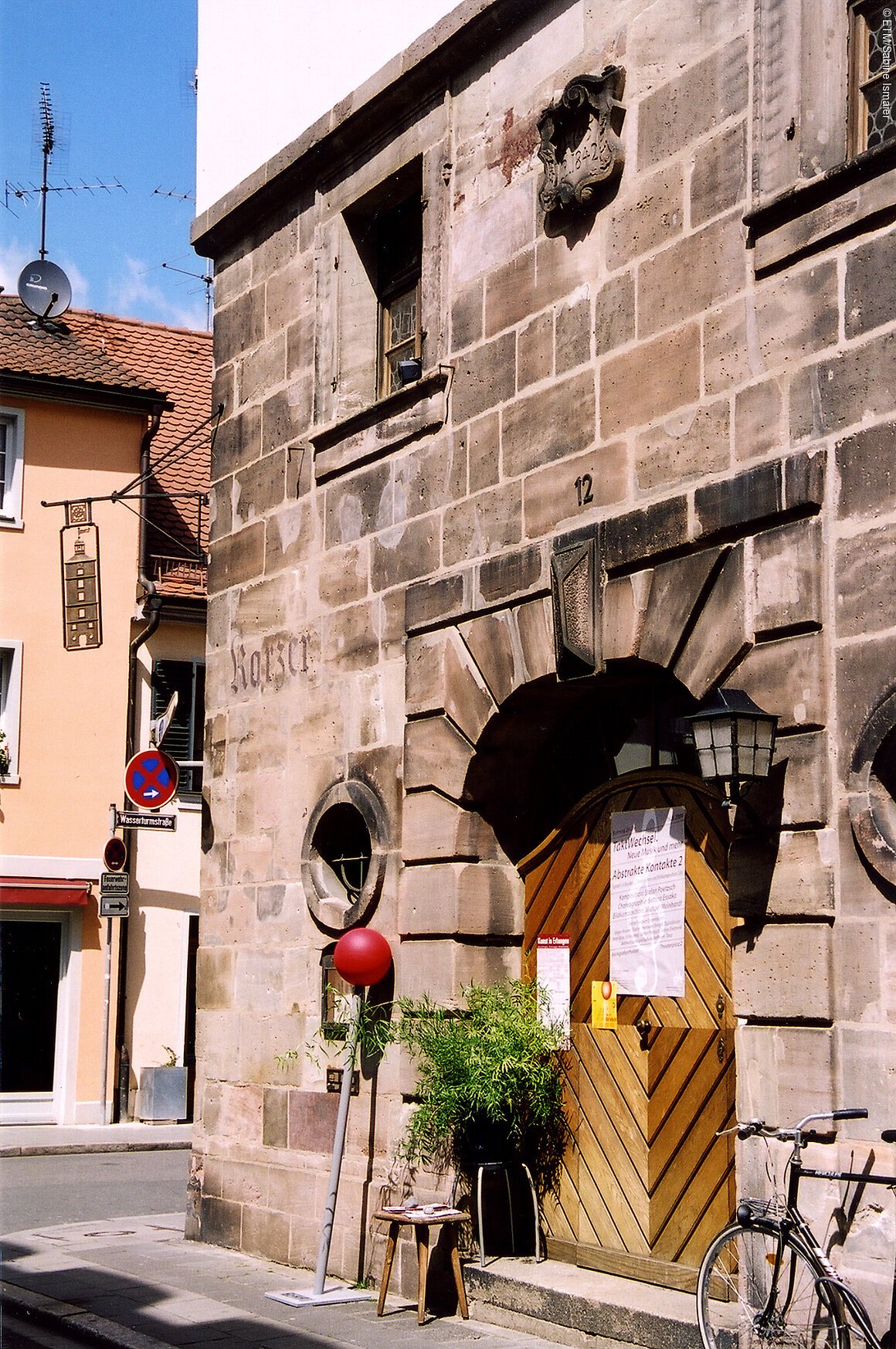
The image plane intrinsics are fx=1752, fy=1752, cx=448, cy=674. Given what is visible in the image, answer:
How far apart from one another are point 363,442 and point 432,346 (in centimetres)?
73

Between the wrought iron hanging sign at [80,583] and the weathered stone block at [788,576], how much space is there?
562 inches

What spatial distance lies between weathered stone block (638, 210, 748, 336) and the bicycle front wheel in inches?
149

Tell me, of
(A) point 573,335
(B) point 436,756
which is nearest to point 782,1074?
(B) point 436,756

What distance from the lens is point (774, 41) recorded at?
7152 millimetres

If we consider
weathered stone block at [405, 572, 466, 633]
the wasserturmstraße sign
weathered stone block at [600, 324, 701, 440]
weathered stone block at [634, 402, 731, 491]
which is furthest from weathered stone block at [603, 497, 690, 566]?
the wasserturmstraße sign

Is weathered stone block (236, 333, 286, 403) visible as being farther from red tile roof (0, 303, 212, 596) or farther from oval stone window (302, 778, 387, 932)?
red tile roof (0, 303, 212, 596)

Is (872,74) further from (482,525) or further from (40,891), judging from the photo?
(40,891)

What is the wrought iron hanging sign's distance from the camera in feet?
67.1

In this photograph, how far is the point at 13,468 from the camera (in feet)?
70.7

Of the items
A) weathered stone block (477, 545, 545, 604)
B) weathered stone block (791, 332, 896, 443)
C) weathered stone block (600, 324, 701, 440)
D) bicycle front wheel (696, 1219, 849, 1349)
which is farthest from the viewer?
weathered stone block (477, 545, 545, 604)

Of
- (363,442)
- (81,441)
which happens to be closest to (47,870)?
(81,441)

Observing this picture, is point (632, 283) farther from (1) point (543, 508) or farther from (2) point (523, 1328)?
Result: (2) point (523, 1328)

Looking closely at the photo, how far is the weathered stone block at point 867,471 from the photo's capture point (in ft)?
20.9

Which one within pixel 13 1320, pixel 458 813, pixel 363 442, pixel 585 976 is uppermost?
pixel 363 442
